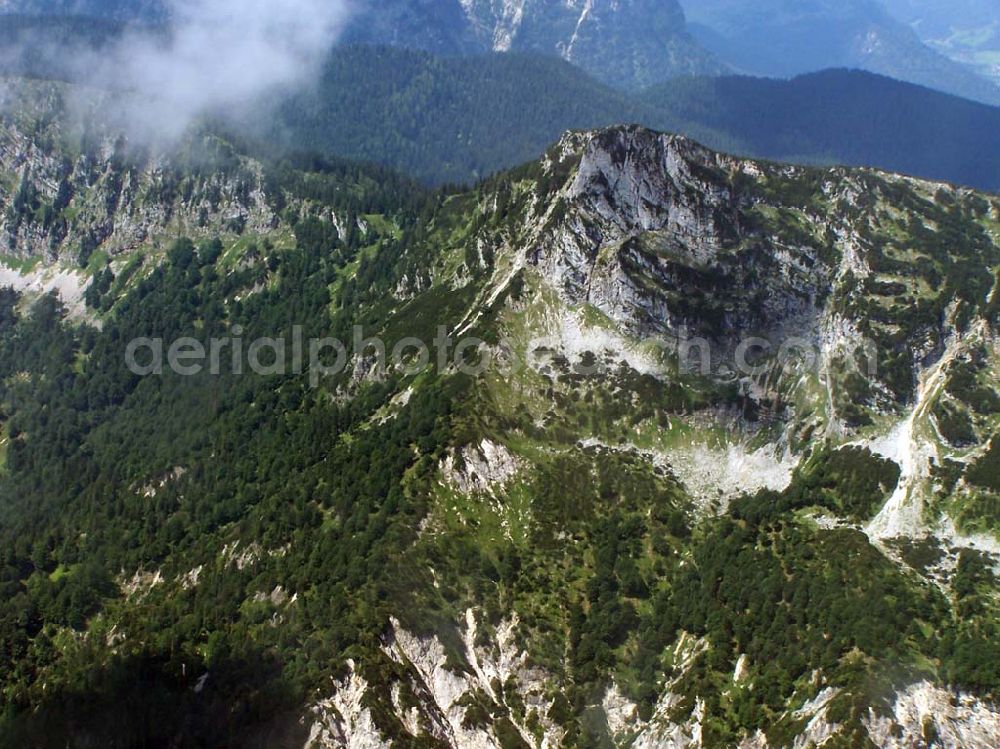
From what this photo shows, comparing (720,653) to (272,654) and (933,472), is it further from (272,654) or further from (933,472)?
(272,654)

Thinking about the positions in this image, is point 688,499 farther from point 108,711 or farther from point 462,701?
point 108,711

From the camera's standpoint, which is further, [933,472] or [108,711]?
[933,472]

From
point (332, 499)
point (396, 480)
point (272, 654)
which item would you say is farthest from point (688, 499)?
point (272, 654)

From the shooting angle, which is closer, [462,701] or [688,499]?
[462,701]

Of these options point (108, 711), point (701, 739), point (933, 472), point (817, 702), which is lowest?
point (108, 711)

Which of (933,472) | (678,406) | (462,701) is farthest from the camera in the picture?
(678,406)

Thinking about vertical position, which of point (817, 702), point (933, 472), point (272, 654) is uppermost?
point (933, 472)

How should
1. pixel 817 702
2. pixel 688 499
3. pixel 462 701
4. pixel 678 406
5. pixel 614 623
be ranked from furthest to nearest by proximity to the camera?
pixel 678 406 < pixel 688 499 < pixel 614 623 < pixel 462 701 < pixel 817 702

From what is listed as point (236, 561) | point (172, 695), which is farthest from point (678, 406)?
point (172, 695)

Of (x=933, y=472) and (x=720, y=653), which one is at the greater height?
(x=933, y=472)
